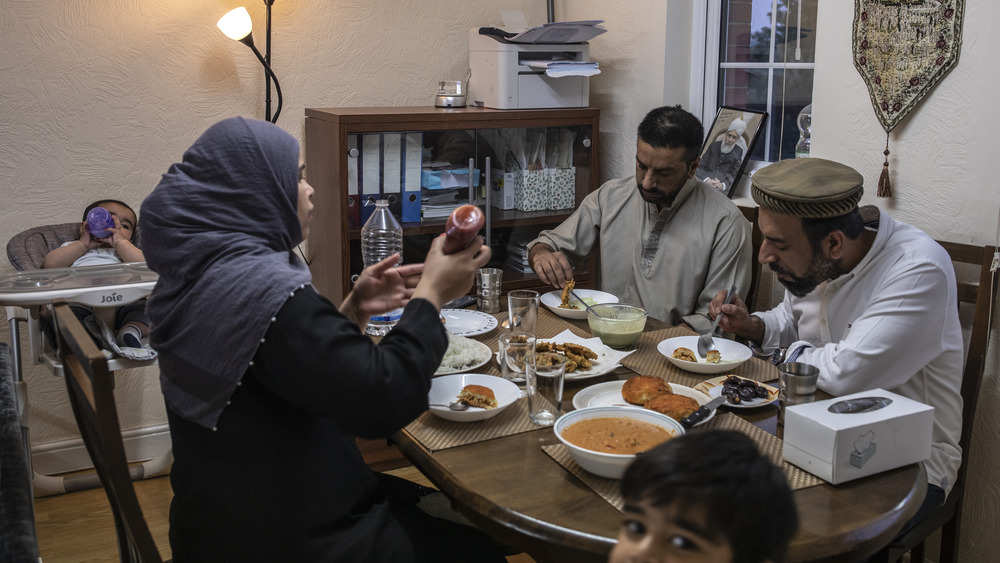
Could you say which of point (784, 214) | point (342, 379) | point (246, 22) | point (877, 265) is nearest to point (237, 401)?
point (342, 379)

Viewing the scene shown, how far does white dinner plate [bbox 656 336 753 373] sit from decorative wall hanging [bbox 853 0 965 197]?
0.80 metres

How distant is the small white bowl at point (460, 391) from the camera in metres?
1.54

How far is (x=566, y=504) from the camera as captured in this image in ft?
4.14

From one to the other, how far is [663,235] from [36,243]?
2193 mm

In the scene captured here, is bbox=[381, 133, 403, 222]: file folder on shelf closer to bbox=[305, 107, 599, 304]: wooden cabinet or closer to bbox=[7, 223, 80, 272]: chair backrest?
bbox=[305, 107, 599, 304]: wooden cabinet

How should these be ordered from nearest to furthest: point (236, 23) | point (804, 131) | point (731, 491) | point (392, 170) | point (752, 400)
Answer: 1. point (731, 491)
2. point (752, 400)
3. point (804, 131)
4. point (236, 23)
5. point (392, 170)

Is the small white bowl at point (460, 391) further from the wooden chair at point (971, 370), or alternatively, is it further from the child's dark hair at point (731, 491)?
the wooden chair at point (971, 370)

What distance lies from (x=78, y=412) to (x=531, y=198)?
2.25 meters

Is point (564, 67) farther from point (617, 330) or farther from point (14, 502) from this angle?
point (14, 502)

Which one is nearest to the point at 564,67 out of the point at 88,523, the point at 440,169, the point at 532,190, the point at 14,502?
the point at 532,190

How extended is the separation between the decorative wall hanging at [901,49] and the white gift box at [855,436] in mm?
1143

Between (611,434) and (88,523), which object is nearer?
(611,434)

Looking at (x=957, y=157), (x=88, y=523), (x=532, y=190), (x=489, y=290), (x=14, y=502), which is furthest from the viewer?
(x=532, y=190)

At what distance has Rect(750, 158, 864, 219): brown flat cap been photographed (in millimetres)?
1825
